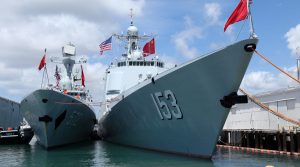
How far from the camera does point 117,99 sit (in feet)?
57.9

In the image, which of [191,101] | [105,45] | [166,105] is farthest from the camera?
[105,45]

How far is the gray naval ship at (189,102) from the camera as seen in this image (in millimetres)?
11336

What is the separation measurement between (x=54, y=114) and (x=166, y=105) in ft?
21.3

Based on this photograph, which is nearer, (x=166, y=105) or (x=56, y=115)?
(x=166, y=105)

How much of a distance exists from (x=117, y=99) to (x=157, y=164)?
610 centimetres

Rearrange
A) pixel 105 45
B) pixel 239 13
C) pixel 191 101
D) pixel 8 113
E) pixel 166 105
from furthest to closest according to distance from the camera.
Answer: pixel 8 113 → pixel 105 45 → pixel 166 105 → pixel 191 101 → pixel 239 13

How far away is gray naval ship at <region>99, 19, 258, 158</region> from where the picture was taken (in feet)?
37.2

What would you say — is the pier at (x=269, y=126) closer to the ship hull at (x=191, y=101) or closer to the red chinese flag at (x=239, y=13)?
the ship hull at (x=191, y=101)

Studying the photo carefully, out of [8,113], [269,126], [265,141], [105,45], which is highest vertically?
[105,45]

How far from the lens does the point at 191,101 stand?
12.4 m

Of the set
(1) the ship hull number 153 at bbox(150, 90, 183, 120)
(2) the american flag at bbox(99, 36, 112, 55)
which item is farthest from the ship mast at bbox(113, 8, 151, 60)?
(1) the ship hull number 153 at bbox(150, 90, 183, 120)

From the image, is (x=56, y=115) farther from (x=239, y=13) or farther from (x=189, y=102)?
(x=239, y=13)

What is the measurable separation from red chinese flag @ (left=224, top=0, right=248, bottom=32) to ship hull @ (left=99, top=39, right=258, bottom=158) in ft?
3.32

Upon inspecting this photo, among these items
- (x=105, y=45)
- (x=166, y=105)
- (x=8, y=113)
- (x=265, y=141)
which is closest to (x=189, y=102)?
(x=166, y=105)
